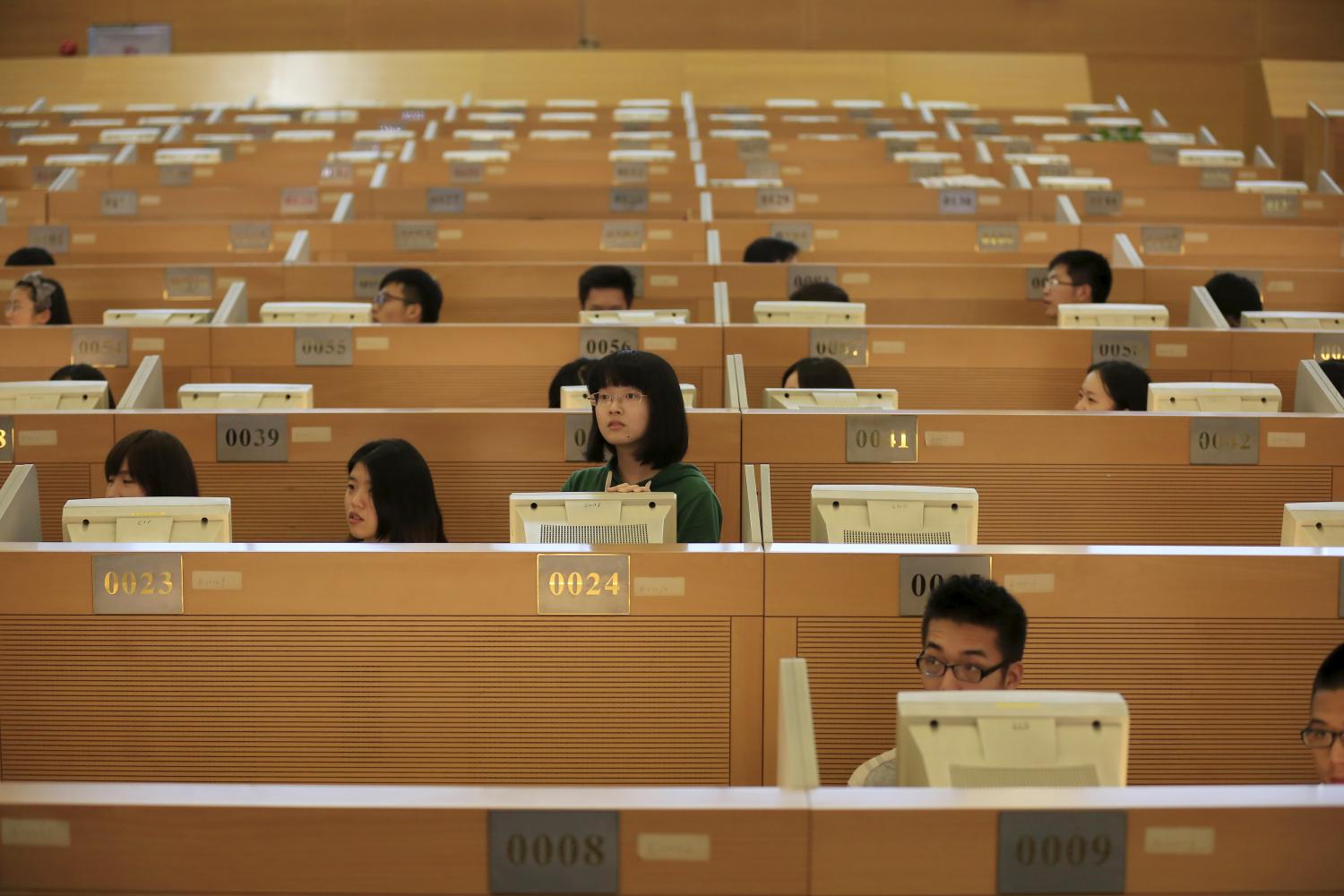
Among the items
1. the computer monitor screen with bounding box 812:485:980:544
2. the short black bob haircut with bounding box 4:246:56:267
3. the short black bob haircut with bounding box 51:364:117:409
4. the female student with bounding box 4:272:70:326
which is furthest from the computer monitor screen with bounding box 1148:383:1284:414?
the short black bob haircut with bounding box 4:246:56:267

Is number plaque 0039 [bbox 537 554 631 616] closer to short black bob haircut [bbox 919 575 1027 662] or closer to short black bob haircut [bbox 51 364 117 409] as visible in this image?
short black bob haircut [bbox 919 575 1027 662]

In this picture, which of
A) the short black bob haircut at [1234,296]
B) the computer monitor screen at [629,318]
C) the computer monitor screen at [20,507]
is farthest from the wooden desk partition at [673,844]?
the short black bob haircut at [1234,296]

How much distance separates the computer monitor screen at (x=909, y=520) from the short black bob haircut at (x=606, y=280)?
2483 mm

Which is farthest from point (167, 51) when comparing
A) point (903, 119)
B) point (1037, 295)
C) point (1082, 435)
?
point (1082, 435)

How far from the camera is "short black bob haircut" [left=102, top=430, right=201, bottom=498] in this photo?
3244 mm

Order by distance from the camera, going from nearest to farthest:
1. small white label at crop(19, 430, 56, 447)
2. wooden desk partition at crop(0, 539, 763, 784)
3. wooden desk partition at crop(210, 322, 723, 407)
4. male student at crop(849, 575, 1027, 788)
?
male student at crop(849, 575, 1027, 788), wooden desk partition at crop(0, 539, 763, 784), small white label at crop(19, 430, 56, 447), wooden desk partition at crop(210, 322, 723, 407)

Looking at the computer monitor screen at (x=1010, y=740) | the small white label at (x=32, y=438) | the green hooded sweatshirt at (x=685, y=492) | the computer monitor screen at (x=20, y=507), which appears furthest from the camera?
the small white label at (x=32, y=438)

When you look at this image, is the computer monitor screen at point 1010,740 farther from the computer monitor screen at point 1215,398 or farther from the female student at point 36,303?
the female student at point 36,303

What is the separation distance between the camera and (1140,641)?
94.8 inches

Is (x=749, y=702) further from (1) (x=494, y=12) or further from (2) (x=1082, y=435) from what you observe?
(1) (x=494, y=12)

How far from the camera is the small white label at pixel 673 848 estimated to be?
145 cm

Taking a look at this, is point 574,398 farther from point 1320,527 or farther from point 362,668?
point 1320,527

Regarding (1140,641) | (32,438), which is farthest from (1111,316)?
(32,438)

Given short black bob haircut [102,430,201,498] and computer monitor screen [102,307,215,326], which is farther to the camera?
computer monitor screen [102,307,215,326]
